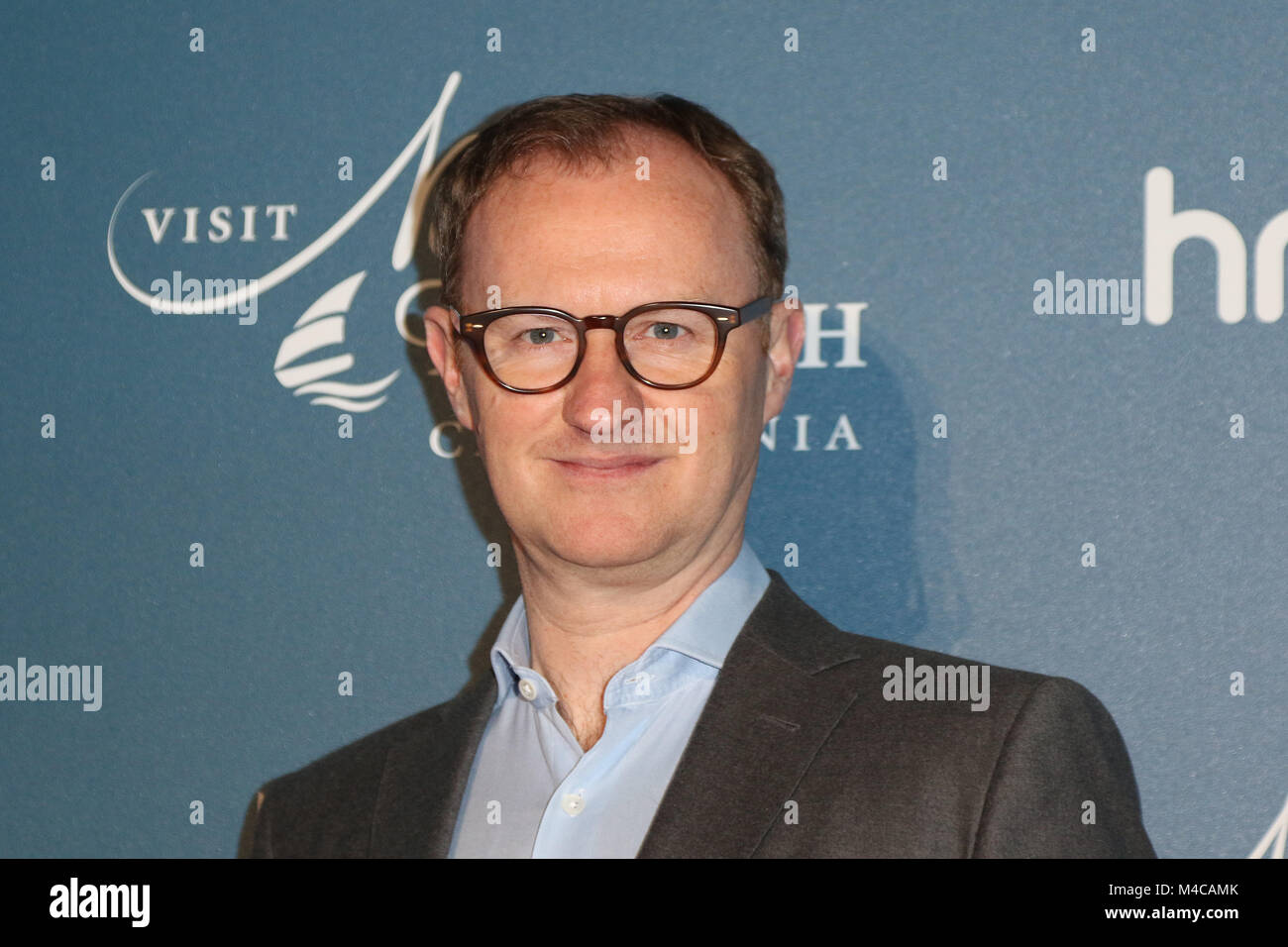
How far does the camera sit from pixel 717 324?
5.57 feet

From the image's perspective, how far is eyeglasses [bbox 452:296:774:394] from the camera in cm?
167

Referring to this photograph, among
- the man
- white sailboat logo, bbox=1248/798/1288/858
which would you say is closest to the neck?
the man

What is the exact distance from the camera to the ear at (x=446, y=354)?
6.21ft

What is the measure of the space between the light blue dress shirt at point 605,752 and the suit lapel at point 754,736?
59mm

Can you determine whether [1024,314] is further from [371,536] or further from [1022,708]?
[371,536]

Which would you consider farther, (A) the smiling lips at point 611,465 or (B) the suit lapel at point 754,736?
(A) the smiling lips at point 611,465

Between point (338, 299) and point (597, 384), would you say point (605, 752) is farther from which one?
point (338, 299)

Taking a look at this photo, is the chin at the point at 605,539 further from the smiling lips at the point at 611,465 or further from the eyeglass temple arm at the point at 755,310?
the eyeglass temple arm at the point at 755,310

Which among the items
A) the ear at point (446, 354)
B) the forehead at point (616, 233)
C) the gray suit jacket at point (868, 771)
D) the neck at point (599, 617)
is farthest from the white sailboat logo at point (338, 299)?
the gray suit jacket at point (868, 771)

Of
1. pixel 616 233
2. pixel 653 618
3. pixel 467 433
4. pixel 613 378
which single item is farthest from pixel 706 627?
pixel 467 433

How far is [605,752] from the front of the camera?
1660 millimetres

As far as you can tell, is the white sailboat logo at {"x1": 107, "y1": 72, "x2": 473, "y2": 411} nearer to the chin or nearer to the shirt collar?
the shirt collar

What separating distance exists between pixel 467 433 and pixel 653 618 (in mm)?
750
